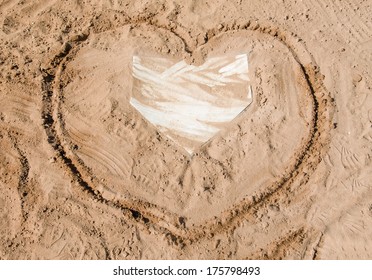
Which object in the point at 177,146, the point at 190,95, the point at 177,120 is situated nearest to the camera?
the point at 177,146

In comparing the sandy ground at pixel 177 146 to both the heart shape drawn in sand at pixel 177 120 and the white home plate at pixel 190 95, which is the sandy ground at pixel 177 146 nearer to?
the heart shape drawn in sand at pixel 177 120

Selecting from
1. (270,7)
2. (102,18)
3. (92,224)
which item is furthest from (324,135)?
(102,18)

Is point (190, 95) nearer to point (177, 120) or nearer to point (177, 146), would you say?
point (177, 120)

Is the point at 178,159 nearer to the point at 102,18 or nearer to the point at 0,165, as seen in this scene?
the point at 0,165

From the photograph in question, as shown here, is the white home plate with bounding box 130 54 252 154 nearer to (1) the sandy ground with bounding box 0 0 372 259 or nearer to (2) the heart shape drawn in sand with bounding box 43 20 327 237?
(2) the heart shape drawn in sand with bounding box 43 20 327 237

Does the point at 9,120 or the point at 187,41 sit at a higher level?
the point at 187,41

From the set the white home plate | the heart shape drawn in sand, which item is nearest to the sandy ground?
the heart shape drawn in sand

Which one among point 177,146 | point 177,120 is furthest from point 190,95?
point 177,146
